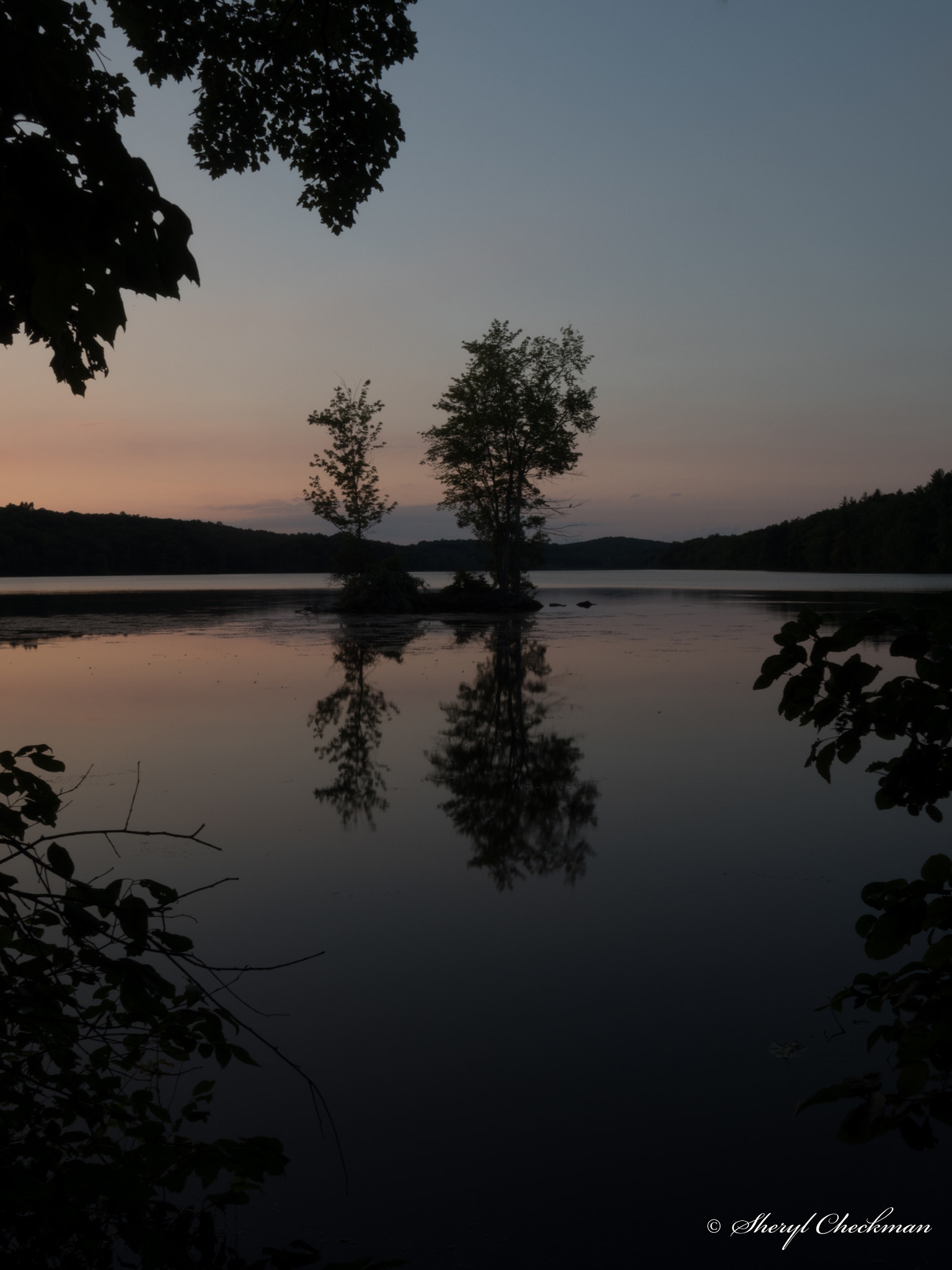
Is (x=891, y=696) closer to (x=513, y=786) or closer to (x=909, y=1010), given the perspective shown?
(x=909, y=1010)

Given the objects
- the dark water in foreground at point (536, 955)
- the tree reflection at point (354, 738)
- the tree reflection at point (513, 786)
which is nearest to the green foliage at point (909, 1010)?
the dark water in foreground at point (536, 955)

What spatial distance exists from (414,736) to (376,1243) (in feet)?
27.1

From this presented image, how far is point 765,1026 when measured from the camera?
400cm

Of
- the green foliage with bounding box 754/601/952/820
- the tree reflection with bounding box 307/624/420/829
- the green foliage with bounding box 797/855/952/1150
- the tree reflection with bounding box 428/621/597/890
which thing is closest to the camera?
the green foliage with bounding box 797/855/952/1150

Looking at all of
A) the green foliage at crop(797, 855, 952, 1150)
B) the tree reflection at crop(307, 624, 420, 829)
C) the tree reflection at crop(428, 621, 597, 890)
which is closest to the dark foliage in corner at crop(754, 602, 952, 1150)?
the green foliage at crop(797, 855, 952, 1150)

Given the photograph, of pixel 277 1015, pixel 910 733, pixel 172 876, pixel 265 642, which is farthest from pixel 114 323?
pixel 265 642

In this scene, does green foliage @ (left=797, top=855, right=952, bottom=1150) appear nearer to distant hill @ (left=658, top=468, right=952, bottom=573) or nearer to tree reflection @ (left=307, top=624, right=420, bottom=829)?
tree reflection @ (left=307, top=624, right=420, bottom=829)

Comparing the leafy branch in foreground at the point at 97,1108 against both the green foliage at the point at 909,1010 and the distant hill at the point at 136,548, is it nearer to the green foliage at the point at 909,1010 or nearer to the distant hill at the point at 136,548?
the green foliage at the point at 909,1010

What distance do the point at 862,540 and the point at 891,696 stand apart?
14437cm

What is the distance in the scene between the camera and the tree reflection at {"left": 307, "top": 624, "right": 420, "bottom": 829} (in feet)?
26.2

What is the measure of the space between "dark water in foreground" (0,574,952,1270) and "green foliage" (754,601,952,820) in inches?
64.5

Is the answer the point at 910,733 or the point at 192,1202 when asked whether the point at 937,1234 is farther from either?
the point at 192,1202

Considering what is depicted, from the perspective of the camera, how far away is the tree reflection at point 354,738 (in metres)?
7.98

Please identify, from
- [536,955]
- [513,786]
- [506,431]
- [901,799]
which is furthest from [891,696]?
[506,431]
